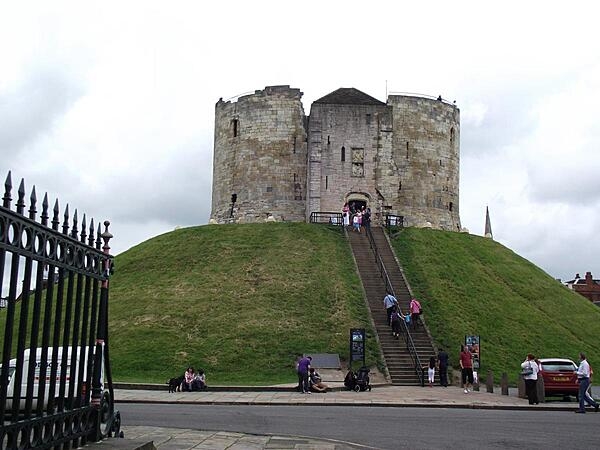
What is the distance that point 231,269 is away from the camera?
32.3 meters

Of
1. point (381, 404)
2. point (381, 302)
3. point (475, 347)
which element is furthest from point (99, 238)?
point (381, 302)

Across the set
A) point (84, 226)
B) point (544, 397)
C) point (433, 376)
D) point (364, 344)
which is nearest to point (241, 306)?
point (364, 344)

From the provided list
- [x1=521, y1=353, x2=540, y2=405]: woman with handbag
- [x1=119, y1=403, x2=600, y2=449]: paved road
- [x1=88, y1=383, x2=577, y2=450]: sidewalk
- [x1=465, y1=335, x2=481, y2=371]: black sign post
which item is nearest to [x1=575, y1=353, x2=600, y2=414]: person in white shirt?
[x1=119, y1=403, x2=600, y2=449]: paved road

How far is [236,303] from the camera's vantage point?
28.5 metres

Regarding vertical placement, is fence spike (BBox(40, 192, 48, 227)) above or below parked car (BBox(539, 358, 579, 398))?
above

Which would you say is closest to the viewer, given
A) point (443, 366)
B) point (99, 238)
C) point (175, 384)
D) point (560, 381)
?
point (99, 238)

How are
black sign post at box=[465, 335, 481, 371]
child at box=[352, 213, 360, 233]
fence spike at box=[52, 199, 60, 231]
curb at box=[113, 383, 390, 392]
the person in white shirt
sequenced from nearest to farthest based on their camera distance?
fence spike at box=[52, 199, 60, 231]
the person in white shirt
curb at box=[113, 383, 390, 392]
black sign post at box=[465, 335, 481, 371]
child at box=[352, 213, 360, 233]

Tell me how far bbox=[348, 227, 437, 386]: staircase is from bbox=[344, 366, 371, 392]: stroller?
2293mm

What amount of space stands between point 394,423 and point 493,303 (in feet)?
61.0

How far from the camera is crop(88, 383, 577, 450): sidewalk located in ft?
31.7

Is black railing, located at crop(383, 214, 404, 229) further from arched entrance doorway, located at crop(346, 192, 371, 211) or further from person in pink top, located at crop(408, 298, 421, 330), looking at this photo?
person in pink top, located at crop(408, 298, 421, 330)

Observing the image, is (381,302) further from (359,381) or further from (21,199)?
(21,199)

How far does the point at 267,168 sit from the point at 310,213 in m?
4.21

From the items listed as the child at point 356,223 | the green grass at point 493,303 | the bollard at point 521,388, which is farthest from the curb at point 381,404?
the child at point 356,223
